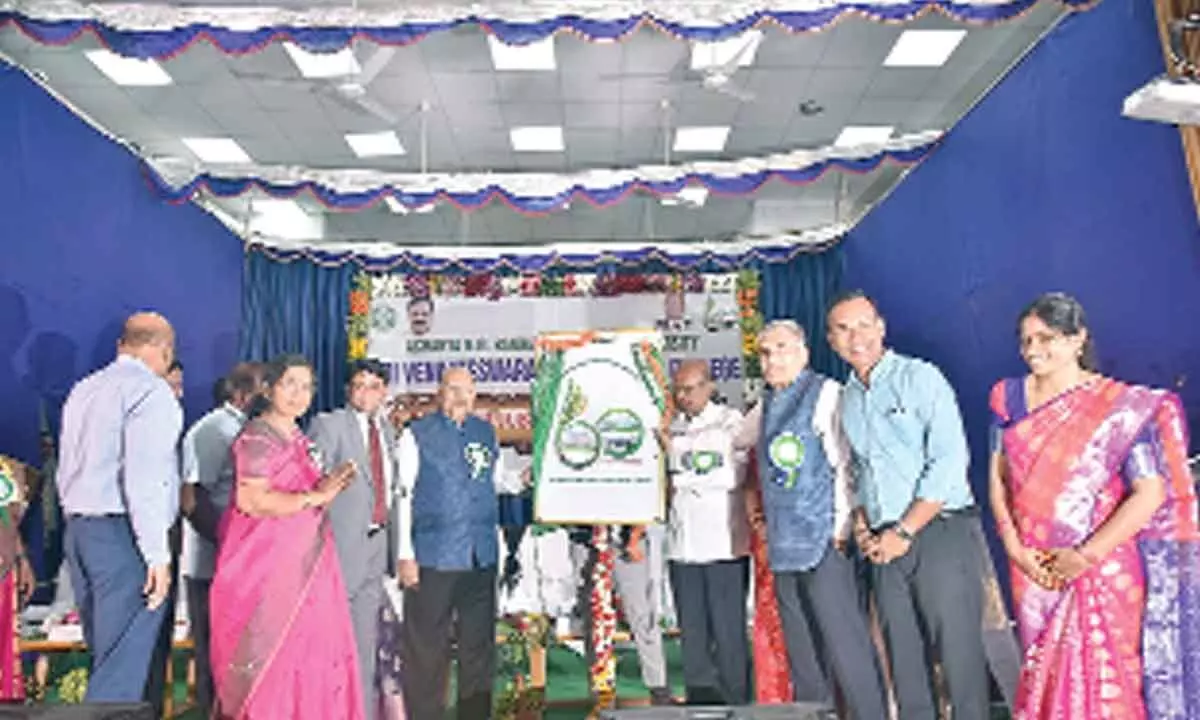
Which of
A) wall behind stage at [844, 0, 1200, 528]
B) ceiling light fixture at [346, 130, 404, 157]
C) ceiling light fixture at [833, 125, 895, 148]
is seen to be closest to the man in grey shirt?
wall behind stage at [844, 0, 1200, 528]

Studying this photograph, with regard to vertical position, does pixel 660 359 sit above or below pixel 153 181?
below

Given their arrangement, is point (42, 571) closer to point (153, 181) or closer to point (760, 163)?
point (153, 181)

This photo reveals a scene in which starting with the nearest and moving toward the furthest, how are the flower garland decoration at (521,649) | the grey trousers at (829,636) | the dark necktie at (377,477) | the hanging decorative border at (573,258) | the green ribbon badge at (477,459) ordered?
1. the grey trousers at (829,636)
2. the dark necktie at (377,477)
3. the green ribbon badge at (477,459)
4. the flower garland decoration at (521,649)
5. the hanging decorative border at (573,258)

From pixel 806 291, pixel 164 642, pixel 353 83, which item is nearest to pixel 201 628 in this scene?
pixel 164 642

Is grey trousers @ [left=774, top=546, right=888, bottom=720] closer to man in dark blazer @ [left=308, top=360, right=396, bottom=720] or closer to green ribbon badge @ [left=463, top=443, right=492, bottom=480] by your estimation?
green ribbon badge @ [left=463, top=443, right=492, bottom=480]

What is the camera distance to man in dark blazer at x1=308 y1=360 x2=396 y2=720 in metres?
3.13

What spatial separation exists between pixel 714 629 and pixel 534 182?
10.1 ft

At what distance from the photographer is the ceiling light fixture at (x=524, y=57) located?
17.7 ft

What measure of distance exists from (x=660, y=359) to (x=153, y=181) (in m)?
3.15

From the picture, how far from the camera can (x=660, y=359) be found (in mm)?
3000

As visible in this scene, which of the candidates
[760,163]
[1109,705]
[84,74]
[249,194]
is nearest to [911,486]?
[1109,705]

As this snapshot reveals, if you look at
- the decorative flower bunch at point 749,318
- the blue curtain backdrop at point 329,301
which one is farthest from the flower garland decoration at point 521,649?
the decorative flower bunch at point 749,318

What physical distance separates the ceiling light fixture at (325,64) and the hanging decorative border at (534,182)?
69cm

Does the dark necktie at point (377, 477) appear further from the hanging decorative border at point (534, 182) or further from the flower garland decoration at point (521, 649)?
the hanging decorative border at point (534, 182)
